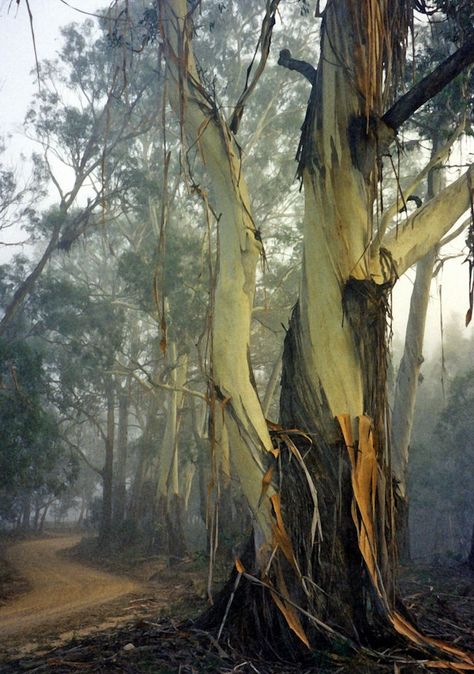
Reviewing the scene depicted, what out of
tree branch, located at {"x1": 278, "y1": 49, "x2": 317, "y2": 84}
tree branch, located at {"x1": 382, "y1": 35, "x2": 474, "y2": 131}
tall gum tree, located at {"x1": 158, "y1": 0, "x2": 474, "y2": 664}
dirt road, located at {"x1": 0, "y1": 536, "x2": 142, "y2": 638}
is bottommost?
dirt road, located at {"x1": 0, "y1": 536, "x2": 142, "y2": 638}

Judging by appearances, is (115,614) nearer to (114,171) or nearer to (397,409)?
(397,409)

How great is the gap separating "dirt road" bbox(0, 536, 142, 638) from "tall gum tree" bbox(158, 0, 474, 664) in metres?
4.39

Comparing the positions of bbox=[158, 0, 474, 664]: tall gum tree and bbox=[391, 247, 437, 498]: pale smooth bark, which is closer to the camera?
bbox=[158, 0, 474, 664]: tall gum tree

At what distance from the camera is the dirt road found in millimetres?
8503

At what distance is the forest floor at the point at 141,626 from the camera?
306 cm

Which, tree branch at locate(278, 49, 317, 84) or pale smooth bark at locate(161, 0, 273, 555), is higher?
tree branch at locate(278, 49, 317, 84)

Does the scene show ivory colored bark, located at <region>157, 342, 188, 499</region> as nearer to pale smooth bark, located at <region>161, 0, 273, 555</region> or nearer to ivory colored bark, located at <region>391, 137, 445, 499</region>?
ivory colored bark, located at <region>391, 137, 445, 499</region>

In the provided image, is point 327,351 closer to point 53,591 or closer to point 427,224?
point 427,224

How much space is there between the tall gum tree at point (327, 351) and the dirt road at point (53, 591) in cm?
439

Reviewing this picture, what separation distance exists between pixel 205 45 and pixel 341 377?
15562 millimetres

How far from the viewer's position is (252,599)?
3.53 m

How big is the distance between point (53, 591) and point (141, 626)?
10.0 metres

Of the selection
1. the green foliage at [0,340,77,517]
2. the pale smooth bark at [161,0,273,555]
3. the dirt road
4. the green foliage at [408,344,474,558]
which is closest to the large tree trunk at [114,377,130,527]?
the dirt road

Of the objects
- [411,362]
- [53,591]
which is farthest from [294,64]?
[53,591]
